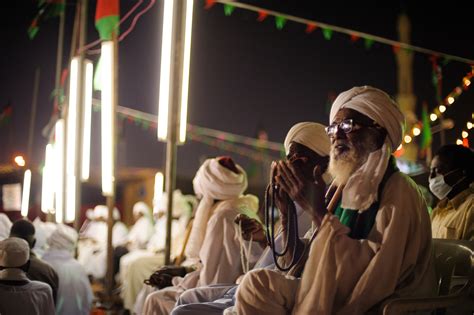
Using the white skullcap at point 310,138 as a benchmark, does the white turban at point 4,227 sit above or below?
below

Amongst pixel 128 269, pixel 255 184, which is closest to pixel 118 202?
pixel 255 184

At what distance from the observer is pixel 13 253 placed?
217 inches

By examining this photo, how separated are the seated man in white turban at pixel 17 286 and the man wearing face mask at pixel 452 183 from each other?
3.22 meters

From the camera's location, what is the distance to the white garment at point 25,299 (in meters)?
5.40

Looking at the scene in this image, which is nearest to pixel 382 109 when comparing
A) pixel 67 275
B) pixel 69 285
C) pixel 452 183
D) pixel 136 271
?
pixel 452 183

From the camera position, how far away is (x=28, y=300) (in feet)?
18.0

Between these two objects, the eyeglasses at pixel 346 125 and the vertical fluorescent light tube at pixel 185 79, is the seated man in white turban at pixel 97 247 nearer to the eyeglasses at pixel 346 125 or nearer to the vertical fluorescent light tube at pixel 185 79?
the vertical fluorescent light tube at pixel 185 79

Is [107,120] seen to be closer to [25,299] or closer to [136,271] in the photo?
[25,299]

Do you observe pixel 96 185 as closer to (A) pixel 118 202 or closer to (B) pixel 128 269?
(A) pixel 118 202

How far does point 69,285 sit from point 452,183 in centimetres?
505

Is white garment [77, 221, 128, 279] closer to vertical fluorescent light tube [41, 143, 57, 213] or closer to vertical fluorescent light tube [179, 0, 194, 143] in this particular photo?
vertical fluorescent light tube [41, 143, 57, 213]

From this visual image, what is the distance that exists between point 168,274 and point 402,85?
2932cm

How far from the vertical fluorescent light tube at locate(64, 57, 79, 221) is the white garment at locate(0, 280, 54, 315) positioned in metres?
4.91

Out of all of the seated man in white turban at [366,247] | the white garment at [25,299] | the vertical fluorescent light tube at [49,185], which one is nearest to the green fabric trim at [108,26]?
the white garment at [25,299]
